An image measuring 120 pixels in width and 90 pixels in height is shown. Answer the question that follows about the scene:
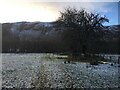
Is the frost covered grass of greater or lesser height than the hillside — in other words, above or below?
below

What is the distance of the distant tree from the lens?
4.38 m

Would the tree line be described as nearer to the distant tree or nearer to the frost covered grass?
the distant tree

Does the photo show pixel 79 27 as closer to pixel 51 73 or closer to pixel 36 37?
pixel 36 37

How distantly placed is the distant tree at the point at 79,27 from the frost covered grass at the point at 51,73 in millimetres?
359

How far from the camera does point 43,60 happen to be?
4484 mm

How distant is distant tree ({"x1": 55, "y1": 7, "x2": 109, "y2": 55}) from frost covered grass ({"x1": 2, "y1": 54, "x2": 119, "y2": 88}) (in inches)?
14.1

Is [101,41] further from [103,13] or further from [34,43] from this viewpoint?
[34,43]

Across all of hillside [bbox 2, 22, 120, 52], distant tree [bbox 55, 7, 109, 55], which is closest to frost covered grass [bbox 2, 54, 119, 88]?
hillside [bbox 2, 22, 120, 52]

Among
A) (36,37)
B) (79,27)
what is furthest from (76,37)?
(36,37)

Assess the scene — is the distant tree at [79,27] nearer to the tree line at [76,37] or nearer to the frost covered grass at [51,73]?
the tree line at [76,37]

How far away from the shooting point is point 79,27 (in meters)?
4.39

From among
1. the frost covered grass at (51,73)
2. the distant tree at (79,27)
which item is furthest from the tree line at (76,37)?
the frost covered grass at (51,73)

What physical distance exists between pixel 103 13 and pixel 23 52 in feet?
5.29

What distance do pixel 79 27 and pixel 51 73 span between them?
3.22 ft
